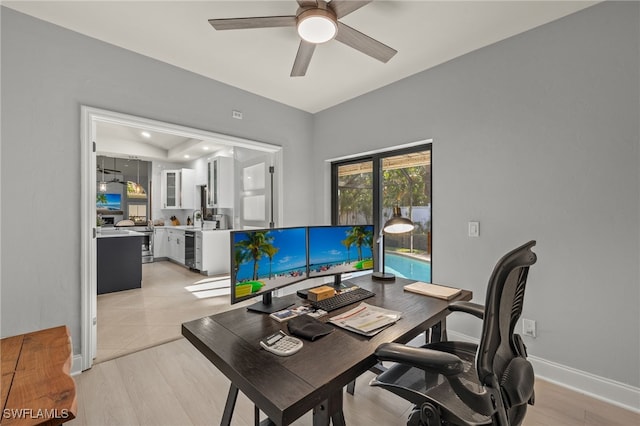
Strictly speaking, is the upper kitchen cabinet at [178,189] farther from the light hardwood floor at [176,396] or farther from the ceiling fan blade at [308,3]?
the ceiling fan blade at [308,3]

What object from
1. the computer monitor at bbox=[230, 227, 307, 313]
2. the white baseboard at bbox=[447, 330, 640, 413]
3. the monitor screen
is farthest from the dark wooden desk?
the monitor screen

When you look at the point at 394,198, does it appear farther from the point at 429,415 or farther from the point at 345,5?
the point at 429,415

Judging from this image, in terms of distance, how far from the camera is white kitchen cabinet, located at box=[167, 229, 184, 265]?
6.14 m

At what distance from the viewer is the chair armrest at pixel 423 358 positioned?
96cm

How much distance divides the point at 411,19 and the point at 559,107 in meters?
1.27

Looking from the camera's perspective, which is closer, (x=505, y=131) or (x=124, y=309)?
(x=505, y=131)

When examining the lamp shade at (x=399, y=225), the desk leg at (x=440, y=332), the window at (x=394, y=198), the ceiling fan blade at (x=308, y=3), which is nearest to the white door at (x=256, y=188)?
the window at (x=394, y=198)

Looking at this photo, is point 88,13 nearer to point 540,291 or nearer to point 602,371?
point 540,291

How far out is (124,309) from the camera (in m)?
3.63

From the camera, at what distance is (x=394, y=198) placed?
3.26 metres

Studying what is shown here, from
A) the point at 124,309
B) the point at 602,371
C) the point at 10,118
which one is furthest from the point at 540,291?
the point at 124,309

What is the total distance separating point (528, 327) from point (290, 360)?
214cm

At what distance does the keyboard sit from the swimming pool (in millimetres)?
1365

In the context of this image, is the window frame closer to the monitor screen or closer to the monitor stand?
the monitor stand
